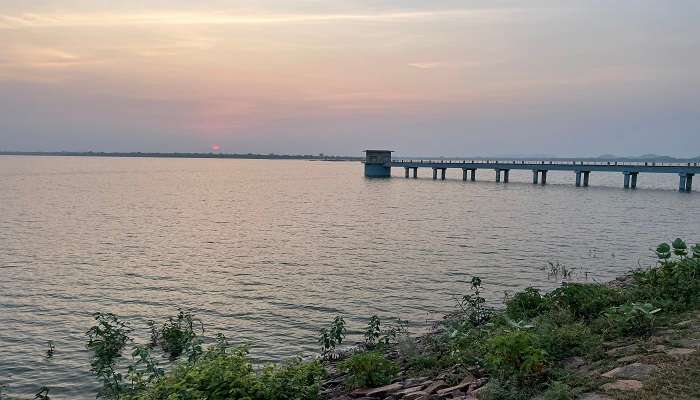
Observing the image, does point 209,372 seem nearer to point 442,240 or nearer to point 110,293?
point 110,293

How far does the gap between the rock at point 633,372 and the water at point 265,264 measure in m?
8.88

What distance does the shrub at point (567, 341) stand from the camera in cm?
879

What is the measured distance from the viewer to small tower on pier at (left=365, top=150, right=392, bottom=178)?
122 metres

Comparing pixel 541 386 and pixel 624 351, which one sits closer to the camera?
pixel 541 386

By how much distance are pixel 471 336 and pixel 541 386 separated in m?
3.70

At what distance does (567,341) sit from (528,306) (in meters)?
4.38

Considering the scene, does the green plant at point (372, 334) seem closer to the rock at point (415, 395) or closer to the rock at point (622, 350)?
the rock at point (415, 395)

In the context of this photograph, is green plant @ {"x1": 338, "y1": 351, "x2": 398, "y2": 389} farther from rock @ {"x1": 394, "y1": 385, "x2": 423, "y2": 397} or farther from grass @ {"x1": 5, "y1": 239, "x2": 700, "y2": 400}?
rock @ {"x1": 394, "y1": 385, "x2": 423, "y2": 397}

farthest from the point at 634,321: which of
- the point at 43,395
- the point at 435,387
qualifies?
the point at 43,395

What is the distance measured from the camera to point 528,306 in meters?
13.4

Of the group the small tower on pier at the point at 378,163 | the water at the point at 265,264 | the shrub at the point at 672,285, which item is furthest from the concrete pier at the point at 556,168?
the shrub at the point at 672,285

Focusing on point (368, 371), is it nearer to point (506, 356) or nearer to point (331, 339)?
point (506, 356)

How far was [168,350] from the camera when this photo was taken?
14594mm

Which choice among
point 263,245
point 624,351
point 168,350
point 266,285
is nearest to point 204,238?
point 263,245
